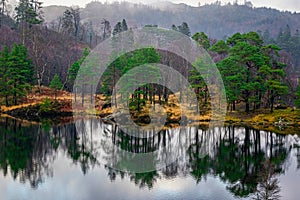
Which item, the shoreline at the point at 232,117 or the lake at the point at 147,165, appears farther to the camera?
the shoreline at the point at 232,117

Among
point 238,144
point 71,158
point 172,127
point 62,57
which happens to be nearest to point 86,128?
point 172,127

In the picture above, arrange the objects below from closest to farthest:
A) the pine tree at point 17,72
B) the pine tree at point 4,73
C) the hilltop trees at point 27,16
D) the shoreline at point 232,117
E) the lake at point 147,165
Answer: the lake at point 147,165 < the shoreline at point 232,117 < the pine tree at point 17,72 < the pine tree at point 4,73 < the hilltop trees at point 27,16

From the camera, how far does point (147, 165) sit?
2073 cm

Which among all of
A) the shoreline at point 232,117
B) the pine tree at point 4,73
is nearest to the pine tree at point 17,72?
the pine tree at point 4,73

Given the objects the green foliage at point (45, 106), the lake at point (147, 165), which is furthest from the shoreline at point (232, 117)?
the lake at point (147, 165)

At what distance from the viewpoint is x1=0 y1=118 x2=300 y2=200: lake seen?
15977mm

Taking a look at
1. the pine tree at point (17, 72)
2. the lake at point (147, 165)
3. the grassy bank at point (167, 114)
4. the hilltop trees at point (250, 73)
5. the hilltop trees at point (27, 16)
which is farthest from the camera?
the hilltop trees at point (27, 16)

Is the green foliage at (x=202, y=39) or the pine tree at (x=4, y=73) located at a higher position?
the green foliage at (x=202, y=39)

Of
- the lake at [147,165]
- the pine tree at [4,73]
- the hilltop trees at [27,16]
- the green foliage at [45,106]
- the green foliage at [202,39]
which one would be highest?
the hilltop trees at [27,16]

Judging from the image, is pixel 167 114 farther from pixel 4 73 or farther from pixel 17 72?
pixel 4 73

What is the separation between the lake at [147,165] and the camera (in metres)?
16.0

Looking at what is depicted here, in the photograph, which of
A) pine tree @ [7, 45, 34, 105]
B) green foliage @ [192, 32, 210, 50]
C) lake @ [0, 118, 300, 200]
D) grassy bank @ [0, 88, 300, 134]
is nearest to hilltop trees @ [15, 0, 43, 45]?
pine tree @ [7, 45, 34, 105]

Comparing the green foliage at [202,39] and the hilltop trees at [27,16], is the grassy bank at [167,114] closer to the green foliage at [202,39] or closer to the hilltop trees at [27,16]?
the green foliage at [202,39]

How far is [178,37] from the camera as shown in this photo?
198 ft
